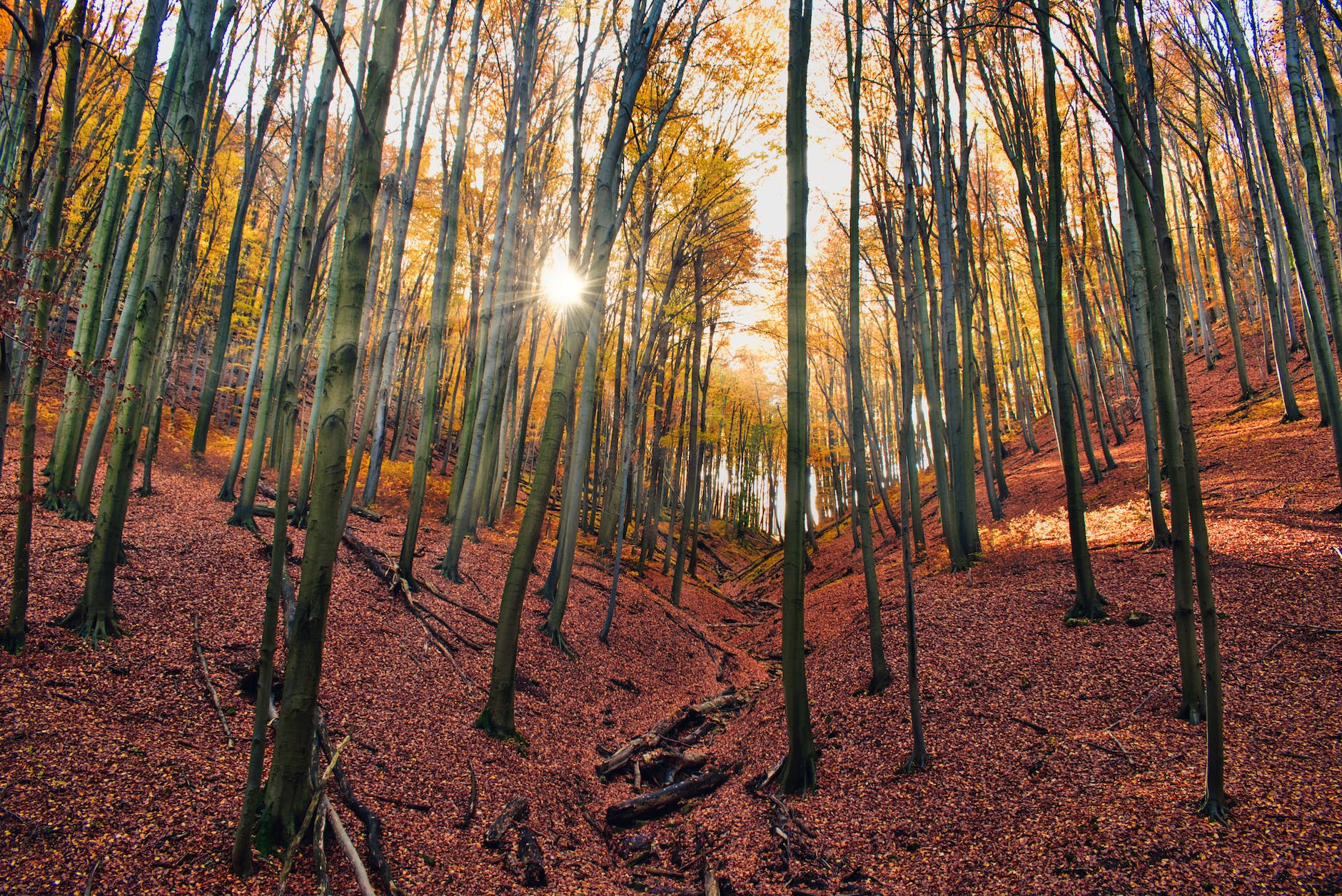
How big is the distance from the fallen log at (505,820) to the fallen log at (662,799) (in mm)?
836

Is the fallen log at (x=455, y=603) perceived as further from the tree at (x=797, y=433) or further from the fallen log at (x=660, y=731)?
the tree at (x=797, y=433)

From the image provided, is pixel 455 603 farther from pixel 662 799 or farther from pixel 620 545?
pixel 662 799

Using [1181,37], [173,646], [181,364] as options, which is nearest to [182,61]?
[173,646]

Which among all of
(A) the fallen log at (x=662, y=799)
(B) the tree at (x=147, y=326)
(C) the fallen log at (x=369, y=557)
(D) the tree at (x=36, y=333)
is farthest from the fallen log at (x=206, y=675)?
(A) the fallen log at (x=662, y=799)

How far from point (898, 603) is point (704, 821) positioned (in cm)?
562

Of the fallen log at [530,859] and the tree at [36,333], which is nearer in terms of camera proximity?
the fallen log at [530,859]

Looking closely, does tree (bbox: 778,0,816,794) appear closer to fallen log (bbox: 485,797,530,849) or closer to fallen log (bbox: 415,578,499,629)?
fallen log (bbox: 485,797,530,849)

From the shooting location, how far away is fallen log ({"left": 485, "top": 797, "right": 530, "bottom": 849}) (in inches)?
154

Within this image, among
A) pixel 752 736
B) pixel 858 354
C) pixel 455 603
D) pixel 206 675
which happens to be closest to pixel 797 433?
pixel 858 354

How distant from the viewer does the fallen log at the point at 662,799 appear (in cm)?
486

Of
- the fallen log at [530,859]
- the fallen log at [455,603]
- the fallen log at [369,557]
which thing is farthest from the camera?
the fallen log at [455,603]

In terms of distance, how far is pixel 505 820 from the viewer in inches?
163

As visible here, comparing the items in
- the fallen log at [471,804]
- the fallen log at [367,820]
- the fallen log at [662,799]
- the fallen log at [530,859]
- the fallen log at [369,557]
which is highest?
the fallen log at [369,557]

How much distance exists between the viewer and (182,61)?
6.46 metres
